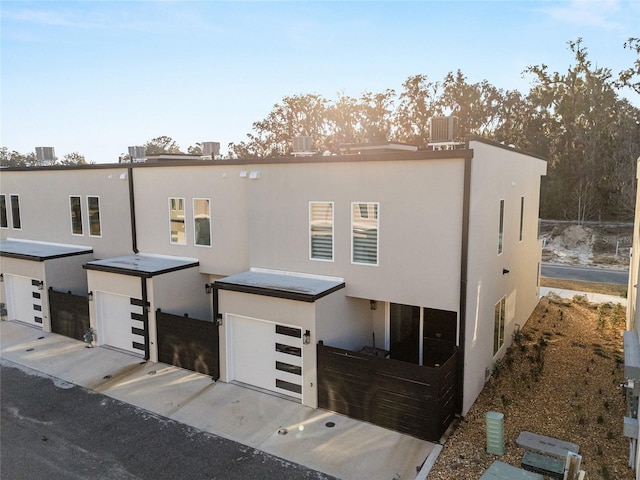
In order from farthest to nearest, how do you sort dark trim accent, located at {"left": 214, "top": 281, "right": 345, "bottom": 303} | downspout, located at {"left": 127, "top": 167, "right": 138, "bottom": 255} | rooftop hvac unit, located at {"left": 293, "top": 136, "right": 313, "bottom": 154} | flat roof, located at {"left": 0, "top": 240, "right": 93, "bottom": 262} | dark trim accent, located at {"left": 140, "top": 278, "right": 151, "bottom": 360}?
flat roof, located at {"left": 0, "top": 240, "right": 93, "bottom": 262} < downspout, located at {"left": 127, "top": 167, "right": 138, "bottom": 255} < rooftop hvac unit, located at {"left": 293, "top": 136, "right": 313, "bottom": 154} < dark trim accent, located at {"left": 140, "top": 278, "right": 151, "bottom": 360} < dark trim accent, located at {"left": 214, "top": 281, "right": 345, "bottom": 303}

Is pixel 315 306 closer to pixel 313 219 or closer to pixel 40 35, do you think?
pixel 313 219

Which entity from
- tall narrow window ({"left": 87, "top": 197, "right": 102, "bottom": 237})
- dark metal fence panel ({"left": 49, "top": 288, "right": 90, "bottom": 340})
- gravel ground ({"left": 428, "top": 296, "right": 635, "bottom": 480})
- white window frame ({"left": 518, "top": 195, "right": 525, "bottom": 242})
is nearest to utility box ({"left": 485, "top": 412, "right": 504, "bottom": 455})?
gravel ground ({"left": 428, "top": 296, "right": 635, "bottom": 480})

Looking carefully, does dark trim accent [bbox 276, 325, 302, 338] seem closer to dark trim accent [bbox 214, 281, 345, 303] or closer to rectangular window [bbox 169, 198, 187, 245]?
dark trim accent [bbox 214, 281, 345, 303]

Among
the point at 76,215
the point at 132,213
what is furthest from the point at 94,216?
the point at 132,213

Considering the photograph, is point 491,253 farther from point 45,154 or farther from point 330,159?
point 45,154

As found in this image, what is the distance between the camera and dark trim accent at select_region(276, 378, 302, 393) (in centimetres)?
1008

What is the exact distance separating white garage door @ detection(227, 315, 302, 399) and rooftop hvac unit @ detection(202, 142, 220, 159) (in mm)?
7062

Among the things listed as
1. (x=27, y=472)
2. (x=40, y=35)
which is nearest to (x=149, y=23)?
(x=40, y=35)

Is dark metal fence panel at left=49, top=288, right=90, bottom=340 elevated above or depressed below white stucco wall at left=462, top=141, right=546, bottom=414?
below

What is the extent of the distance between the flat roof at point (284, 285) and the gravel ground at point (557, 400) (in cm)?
386

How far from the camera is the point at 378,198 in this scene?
10008 millimetres

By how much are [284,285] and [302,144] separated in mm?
4387

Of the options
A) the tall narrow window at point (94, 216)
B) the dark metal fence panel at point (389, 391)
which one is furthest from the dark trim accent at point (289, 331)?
the tall narrow window at point (94, 216)

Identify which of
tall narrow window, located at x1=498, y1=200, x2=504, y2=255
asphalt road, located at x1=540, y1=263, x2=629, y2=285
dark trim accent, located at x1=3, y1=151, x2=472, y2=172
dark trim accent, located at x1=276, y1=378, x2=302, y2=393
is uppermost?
dark trim accent, located at x1=3, y1=151, x2=472, y2=172
